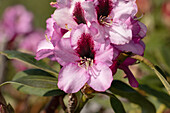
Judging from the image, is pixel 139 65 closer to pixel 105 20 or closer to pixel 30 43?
pixel 105 20

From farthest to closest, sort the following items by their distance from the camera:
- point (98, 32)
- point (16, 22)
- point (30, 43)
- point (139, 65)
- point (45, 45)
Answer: point (16, 22) → point (30, 43) → point (139, 65) → point (45, 45) → point (98, 32)

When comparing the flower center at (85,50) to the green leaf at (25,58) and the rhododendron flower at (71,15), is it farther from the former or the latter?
the green leaf at (25,58)

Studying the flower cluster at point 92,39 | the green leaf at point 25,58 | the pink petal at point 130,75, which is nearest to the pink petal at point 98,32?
the flower cluster at point 92,39

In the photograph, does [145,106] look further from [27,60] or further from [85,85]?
[27,60]

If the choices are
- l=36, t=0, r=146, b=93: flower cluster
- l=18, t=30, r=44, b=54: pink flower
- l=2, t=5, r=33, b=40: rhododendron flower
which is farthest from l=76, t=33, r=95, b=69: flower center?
l=2, t=5, r=33, b=40: rhododendron flower

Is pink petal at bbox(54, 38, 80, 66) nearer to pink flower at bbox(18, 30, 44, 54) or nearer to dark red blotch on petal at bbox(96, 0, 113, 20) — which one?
dark red blotch on petal at bbox(96, 0, 113, 20)

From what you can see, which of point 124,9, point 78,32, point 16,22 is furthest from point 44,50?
point 16,22
